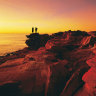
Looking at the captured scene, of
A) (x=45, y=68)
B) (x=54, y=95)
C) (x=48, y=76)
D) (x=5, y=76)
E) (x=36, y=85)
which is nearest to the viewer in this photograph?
(x=54, y=95)

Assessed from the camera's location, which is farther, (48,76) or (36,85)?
(48,76)

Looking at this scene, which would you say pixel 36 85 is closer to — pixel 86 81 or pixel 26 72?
pixel 26 72

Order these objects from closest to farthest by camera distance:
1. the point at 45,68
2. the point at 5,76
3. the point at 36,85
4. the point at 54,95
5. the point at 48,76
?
1. the point at 54,95
2. the point at 36,85
3. the point at 48,76
4. the point at 5,76
5. the point at 45,68

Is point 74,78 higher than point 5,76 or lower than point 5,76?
higher

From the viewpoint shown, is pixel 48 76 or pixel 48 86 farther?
pixel 48 76

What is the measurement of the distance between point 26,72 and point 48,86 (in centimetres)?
245

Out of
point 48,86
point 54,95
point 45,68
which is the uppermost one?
point 45,68

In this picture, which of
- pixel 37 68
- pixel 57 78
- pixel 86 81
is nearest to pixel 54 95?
pixel 57 78

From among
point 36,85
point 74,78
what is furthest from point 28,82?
point 74,78

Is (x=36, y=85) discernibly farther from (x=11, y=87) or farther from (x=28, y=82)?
(x=11, y=87)

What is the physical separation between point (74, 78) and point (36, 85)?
110 inches

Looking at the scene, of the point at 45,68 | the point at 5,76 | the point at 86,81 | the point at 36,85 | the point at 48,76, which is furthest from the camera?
the point at 45,68

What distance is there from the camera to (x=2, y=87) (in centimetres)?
634

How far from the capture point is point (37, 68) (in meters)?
8.35
